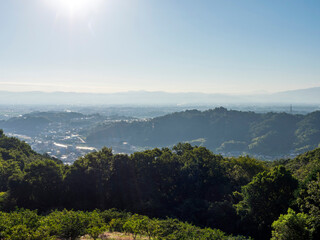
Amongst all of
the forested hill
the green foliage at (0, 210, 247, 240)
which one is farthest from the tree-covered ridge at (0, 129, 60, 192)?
the forested hill

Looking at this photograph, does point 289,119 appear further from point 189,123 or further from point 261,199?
point 261,199

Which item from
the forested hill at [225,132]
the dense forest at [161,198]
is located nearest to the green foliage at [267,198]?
the dense forest at [161,198]

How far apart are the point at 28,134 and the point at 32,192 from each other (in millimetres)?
114153

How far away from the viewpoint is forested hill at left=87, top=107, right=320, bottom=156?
10838 centimetres

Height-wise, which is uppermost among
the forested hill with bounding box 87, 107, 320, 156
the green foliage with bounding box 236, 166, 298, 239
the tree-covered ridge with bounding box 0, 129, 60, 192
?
the green foliage with bounding box 236, 166, 298, 239

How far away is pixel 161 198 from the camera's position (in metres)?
20.1

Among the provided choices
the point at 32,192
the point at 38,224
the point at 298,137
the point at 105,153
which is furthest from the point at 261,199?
the point at 298,137

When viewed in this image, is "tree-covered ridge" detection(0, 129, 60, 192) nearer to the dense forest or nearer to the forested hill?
the dense forest

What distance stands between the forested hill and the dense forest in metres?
85.1

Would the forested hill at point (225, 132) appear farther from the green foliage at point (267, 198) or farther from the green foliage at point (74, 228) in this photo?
the green foliage at point (74, 228)

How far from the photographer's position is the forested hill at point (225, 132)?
356 ft

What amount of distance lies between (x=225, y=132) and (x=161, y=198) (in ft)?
383

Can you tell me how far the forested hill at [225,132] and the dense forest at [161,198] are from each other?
85.1 metres

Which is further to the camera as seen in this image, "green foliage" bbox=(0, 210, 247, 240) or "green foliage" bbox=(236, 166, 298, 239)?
"green foliage" bbox=(236, 166, 298, 239)
